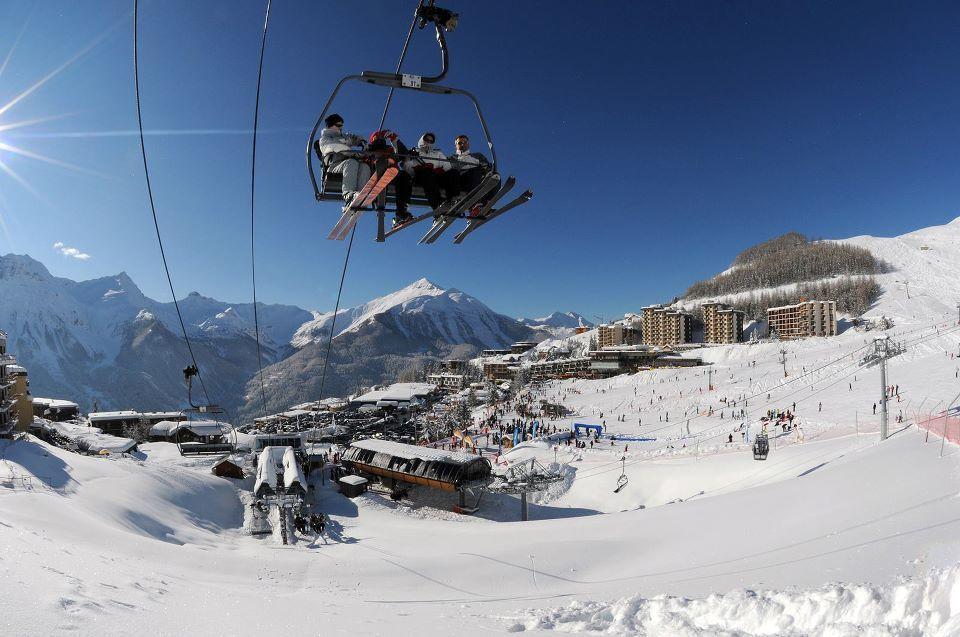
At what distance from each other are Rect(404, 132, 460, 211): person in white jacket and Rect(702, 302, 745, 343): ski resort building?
116726 millimetres

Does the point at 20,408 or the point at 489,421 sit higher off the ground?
the point at 20,408

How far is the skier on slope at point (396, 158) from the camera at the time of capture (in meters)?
6.28

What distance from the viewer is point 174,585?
6.54m

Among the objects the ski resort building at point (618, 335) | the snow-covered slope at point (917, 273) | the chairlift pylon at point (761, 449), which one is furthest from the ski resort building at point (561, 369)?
the chairlift pylon at point (761, 449)

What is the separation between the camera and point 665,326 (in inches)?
4774

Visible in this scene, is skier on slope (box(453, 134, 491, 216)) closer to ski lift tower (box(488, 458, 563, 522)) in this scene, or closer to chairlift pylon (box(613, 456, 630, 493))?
ski lift tower (box(488, 458, 563, 522))

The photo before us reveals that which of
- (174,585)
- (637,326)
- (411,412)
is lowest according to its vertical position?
(411,412)

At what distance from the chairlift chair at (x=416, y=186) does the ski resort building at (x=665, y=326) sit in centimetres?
11714

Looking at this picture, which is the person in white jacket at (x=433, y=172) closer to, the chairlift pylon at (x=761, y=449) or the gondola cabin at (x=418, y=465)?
the gondola cabin at (x=418, y=465)

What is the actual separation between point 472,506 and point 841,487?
14665mm

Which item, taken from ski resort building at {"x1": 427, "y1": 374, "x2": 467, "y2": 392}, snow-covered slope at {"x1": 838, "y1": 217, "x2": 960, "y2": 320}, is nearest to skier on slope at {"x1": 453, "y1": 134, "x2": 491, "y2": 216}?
ski resort building at {"x1": 427, "y1": 374, "x2": 467, "y2": 392}

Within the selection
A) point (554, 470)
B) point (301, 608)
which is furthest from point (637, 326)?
point (301, 608)

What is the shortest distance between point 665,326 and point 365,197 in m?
125

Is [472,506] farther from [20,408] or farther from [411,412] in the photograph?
[411,412]
